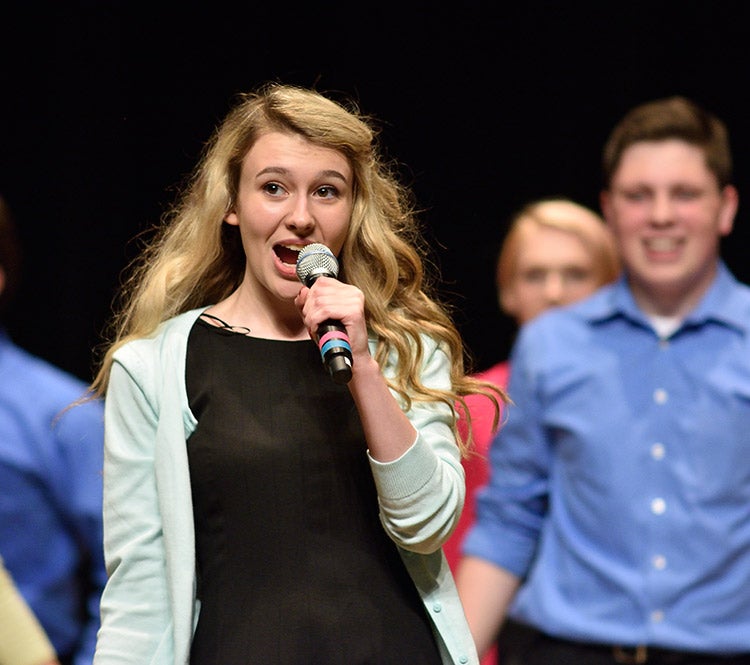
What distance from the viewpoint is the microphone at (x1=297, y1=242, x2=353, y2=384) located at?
212 centimetres

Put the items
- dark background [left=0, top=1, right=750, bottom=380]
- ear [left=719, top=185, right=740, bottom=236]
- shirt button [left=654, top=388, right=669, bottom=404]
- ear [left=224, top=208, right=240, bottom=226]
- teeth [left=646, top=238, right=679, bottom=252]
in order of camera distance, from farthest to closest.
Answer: dark background [left=0, top=1, right=750, bottom=380], ear [left=719, top=185, right=740, bottom=236], teeth [left=646, top=238, right=679, bottom=252], shirt button [left=654, top=388, right=669, bottom=404], ear [left=224, top=208, right=240, bottom=226]

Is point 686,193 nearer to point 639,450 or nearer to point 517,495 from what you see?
point 639,450

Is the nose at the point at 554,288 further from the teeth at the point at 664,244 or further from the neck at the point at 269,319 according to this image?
the neck at the point at 269,319

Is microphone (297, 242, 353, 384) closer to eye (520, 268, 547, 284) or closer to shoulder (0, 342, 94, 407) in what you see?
shoulder (0, 342, 94, 407)

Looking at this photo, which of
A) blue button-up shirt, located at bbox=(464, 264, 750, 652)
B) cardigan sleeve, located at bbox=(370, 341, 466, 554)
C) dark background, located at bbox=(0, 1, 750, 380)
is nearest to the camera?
cardigan sleeve, located at bbox=(370, 341, 466, 554)

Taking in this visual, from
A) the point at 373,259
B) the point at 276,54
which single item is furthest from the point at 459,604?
the point at 276,54

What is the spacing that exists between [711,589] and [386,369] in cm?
139

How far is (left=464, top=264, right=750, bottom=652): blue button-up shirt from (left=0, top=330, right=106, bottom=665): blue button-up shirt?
96cm

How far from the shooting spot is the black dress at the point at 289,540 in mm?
2285

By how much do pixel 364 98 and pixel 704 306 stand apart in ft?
4.54

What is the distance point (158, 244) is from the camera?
269 cm

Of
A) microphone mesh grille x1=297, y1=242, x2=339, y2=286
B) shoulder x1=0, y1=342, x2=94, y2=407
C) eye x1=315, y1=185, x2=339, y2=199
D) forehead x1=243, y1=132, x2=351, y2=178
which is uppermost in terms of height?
forehead x1=243, y1=132, x2=351, y2=178

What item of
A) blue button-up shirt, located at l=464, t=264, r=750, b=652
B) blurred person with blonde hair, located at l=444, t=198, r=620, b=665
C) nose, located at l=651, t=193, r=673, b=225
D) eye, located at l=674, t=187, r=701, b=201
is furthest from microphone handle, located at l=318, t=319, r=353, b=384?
blurred person with blonde hair, located at l=444, t=198, r=620, b=665

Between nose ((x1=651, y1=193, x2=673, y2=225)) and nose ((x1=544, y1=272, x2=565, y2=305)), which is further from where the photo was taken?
nose ((x1=544, y1=272, x2=565, y2=305))
